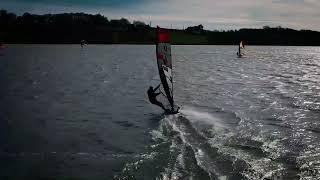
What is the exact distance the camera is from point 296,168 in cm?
1581

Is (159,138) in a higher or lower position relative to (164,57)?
lower

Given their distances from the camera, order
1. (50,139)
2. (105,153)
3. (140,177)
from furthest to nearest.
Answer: (50,139), (105,153), (140,177)

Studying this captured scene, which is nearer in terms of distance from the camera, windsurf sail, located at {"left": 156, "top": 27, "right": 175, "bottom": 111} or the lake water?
the lake water

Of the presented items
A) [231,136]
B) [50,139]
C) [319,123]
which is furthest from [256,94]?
[50,139]

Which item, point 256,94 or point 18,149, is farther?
point 256,94

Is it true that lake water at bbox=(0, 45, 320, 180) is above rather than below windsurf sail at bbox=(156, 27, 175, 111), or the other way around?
below

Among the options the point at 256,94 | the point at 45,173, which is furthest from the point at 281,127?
the point at 256,94

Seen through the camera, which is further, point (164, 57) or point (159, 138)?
point (164, 57)

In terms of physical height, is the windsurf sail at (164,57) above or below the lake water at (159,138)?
above

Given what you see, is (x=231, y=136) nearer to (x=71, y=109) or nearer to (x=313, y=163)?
(x=313, y=163)

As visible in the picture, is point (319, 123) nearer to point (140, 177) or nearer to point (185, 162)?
point (185, 162)

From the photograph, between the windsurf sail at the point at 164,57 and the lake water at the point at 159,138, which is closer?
the lake water at the point at 159,138

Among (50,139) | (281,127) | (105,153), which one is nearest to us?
(105,153)

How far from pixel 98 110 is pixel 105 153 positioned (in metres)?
11.5
